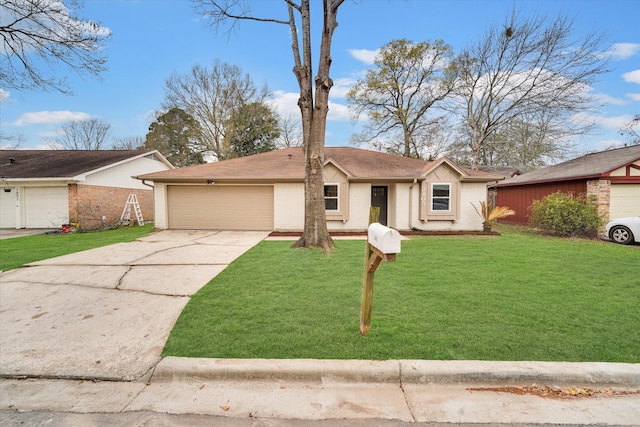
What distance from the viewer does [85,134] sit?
3234 cm

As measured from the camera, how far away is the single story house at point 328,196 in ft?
37.9

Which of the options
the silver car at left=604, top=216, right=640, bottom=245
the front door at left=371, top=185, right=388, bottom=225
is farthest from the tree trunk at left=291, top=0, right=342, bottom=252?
the silver car at left=604, top=216, right=640, bottom=245

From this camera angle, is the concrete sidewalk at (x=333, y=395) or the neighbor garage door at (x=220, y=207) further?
the neighbor garage door at (x=220, y=207)

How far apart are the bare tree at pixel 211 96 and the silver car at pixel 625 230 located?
25029mm

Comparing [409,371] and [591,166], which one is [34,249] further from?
[591,166]

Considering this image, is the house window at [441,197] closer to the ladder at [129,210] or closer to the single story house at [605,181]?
the single story house at [605,181]

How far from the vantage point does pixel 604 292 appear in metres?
4.42

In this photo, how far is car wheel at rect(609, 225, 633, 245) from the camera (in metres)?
9.10

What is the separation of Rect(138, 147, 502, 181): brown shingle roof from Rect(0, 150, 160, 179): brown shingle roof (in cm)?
543

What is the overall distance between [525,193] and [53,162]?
25726mm

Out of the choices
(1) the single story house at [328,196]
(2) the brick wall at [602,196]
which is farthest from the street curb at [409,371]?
(2) the brick wall at [602,196]

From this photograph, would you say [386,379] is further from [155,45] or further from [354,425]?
[155,45]

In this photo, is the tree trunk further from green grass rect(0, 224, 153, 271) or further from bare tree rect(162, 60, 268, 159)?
bare tree rect(162, 60, 268, 159)

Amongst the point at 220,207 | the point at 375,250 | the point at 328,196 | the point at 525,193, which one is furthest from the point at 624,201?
the point at 220,207
